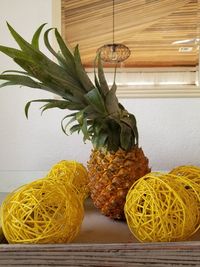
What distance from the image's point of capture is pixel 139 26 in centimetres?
109

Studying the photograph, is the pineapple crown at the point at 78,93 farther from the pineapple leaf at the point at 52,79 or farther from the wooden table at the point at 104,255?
the wooden table at the point at 104,255

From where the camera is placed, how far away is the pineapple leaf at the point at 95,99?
0.53 meters

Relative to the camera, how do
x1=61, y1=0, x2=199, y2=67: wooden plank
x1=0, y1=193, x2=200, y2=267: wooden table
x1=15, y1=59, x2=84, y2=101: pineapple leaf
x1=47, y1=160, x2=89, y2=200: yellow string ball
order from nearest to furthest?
1. x1=0, y1=193, x2=200, y2=267: wooden table
2. x1=15, y1=59, x2=84, y2=101: pineapple leaf
3. x1=47, y1=160, x2=89, y2=200: yellow string ball
4. x1=61, y1=0, x2=199, y2=67: wooden plank

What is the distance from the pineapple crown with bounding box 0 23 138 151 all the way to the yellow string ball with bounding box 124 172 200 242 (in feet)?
0.45

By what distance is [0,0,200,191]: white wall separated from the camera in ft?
3.73

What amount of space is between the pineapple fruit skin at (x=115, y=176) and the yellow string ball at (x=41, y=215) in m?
→ 0.12

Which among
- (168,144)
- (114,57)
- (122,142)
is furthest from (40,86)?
(168,144)

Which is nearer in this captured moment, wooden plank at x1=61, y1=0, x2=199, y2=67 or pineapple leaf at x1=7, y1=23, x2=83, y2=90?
pineapple leaf at x1=7, y1=23, x2=83, y2=90

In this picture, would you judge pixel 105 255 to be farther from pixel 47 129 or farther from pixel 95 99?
pixel 47 129

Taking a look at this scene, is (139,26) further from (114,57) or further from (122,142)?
(122,142)

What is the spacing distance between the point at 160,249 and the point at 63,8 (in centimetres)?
97

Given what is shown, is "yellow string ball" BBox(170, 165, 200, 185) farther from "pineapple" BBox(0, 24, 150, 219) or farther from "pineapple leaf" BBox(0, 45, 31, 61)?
"pineapple leaf" BBox(0, 45, 31, 61)

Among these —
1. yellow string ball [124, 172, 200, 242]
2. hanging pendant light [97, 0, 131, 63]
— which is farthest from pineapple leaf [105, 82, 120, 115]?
hanging pendant light [97, 0, 131, 63]

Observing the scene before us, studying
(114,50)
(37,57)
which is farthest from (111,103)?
(114,50)
